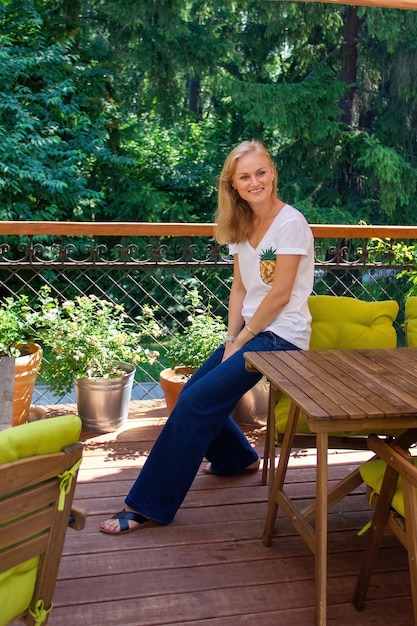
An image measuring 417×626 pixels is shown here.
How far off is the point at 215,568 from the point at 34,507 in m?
1.12

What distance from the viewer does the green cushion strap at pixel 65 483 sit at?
158cm

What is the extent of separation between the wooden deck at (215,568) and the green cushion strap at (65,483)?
0.76m

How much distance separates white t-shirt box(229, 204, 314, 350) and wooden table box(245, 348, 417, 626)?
0.61 feet

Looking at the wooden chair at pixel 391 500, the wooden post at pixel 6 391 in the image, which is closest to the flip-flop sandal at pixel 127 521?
the wooden post at pixel 6 391

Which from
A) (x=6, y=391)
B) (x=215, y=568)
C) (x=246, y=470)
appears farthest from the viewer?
(x=246, y=470)

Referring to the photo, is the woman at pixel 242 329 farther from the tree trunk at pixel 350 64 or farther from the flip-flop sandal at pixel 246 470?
the tree trunk at pixel 350 64

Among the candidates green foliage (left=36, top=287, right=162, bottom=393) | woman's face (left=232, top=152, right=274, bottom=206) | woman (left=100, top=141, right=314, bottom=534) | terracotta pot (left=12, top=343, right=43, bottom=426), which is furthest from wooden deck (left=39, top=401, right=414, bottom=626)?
woman's face (left=232, top=152, right=274, bottom=206)

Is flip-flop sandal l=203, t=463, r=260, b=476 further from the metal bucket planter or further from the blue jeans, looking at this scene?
the metal bucket planter

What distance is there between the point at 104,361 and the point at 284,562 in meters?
1.52

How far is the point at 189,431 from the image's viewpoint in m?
2.68

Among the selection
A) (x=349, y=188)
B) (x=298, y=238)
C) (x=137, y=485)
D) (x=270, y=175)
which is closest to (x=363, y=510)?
(x=137, y=485)

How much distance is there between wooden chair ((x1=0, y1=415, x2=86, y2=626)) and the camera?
4.84 feet

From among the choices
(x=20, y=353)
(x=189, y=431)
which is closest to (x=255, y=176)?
(x=189, y=431)

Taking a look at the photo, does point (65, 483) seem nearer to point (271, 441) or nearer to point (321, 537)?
point (321, 537)
